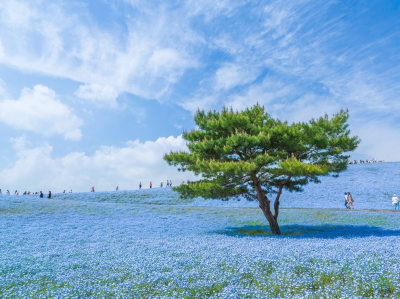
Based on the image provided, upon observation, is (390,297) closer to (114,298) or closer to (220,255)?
(220,255)

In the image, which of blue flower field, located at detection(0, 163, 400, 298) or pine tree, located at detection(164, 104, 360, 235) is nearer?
blue flower field, located at detection(0, 163, 400, 298)

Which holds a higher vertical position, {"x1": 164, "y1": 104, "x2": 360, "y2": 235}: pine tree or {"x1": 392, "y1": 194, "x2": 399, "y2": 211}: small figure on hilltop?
{"x1": 164, "y1": 104, "x2": 360, "y2": 235}: pine tree

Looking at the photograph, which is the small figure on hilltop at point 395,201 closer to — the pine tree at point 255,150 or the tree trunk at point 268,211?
the pine tree at point 255,150

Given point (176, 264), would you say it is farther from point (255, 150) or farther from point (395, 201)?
point (395, 201)

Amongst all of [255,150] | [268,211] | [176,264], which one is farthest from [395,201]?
[176,264]

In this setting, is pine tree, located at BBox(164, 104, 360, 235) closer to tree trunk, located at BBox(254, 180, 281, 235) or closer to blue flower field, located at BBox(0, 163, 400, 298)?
tree trunk, located at BBox(254, 180, 281, 235)

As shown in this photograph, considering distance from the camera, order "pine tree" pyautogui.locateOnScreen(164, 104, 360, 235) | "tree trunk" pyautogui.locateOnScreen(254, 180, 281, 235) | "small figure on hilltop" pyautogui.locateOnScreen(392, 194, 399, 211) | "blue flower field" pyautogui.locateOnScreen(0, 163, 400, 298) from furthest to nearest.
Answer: "small figure on hilltop" pyautogui.locateOnScreen(392, 194, 399, 211), "tree trunk" pyautogui.locateOnScreen(254, 180, 281, 235), "pine tree" pyautogui.locateOnScreen(164, 104, 360, 235), "blue flower field" pyautogui.locateOnScreen(0, 163, 400, 298)

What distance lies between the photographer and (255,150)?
741 inches

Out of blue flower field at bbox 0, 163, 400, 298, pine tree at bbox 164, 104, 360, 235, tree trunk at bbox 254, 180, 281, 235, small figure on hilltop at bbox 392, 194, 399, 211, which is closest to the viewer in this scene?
blue flower field at bbox 0, 163, 400, 298

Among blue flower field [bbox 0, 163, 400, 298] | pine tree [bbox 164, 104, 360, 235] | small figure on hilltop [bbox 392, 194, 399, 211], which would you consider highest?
pine tree [bbox 164, 104, 360, 235]

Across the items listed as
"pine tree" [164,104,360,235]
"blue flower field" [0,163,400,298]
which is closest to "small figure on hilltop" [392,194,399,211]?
"blue flower field" [0,163,400,298]

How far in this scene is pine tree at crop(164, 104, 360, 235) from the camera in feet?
54.4

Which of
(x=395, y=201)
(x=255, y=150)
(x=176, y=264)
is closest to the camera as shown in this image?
(x=176, y=264)

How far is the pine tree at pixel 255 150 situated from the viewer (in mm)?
16578
